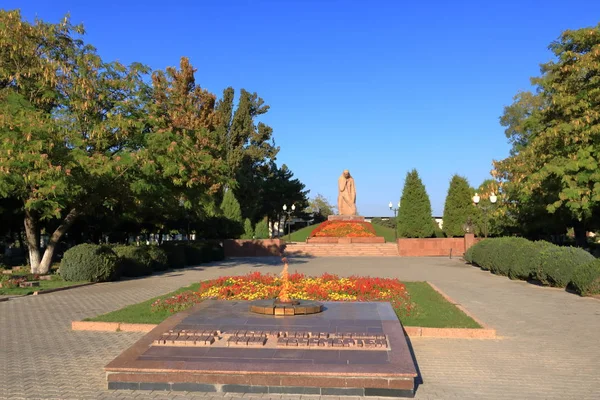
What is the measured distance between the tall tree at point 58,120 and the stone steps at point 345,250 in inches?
765

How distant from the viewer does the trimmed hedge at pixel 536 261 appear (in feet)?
48.2

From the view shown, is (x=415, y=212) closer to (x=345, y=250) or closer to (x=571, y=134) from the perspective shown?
(x=345, y=250)

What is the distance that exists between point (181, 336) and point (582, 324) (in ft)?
24.2

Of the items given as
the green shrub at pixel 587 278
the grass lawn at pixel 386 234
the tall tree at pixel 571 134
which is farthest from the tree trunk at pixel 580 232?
the grass lawn at pixel 386 234

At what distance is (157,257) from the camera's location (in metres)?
22.4

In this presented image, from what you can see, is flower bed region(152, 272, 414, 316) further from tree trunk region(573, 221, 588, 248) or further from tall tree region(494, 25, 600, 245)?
tree trunk region(573, 221, 588, 248)

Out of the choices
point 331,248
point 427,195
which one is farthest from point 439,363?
point 427,195

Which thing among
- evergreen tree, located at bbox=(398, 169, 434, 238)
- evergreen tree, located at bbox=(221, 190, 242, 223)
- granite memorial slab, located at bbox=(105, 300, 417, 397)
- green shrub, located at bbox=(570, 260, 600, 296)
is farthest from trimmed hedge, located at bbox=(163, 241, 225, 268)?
granite memorial slab, located at bbox=(105, 300, 417, 397)

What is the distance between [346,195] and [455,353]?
1610 inches

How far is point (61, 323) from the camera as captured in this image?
9992mm

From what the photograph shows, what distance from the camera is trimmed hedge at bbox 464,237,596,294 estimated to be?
579 inches

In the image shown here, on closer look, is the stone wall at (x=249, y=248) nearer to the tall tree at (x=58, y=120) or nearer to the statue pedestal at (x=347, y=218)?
the statue pedestal at (x=347, y=218)

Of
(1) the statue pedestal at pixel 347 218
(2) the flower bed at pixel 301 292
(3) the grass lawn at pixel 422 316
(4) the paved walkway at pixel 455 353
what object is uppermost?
(1) the statue pedestal at pixel 347 218

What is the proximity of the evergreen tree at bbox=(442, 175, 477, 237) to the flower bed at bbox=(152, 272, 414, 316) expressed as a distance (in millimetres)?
28583
